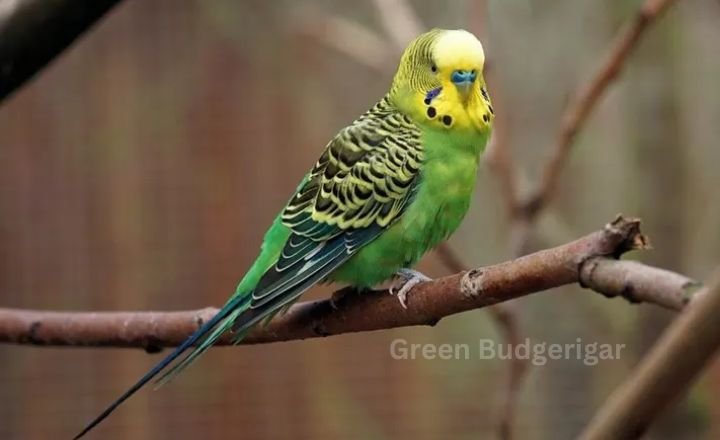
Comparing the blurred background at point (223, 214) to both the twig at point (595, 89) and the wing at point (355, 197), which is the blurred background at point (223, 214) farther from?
the wing at point (355, 197)

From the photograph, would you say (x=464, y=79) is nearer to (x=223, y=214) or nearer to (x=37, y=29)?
(x=37, y=29)

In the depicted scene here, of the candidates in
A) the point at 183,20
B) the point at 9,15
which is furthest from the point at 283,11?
the point at 9,15

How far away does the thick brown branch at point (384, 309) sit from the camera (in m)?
0.59

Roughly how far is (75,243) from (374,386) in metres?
0.63

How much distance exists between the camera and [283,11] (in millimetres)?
1901

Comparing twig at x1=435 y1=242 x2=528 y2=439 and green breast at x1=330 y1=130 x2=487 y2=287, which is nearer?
green breast at x1=330 y1=130 x2=487 y2=287

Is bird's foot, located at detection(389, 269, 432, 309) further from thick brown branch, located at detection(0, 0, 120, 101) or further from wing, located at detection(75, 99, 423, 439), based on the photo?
thick brown branch, located at detection(0, 0, 120, 101)

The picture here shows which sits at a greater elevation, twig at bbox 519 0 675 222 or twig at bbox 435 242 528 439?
twig at bbox 519 0 675 222

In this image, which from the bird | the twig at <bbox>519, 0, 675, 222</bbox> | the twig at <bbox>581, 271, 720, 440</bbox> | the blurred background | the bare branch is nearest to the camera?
the twig at <bbox>581, 271, 720, 440</bbox>

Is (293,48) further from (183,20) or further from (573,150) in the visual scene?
(573,150)

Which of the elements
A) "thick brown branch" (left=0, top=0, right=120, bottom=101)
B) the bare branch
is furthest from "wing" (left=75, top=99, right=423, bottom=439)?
the bare branch

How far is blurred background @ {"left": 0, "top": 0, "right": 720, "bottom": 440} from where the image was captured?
1.82 m

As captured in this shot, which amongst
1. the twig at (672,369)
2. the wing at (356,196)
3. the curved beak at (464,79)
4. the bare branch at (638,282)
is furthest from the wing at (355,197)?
the twig at (672,369)

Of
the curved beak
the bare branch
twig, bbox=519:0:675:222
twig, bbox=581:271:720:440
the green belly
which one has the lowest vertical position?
twig, bbox=581:271:720:440
